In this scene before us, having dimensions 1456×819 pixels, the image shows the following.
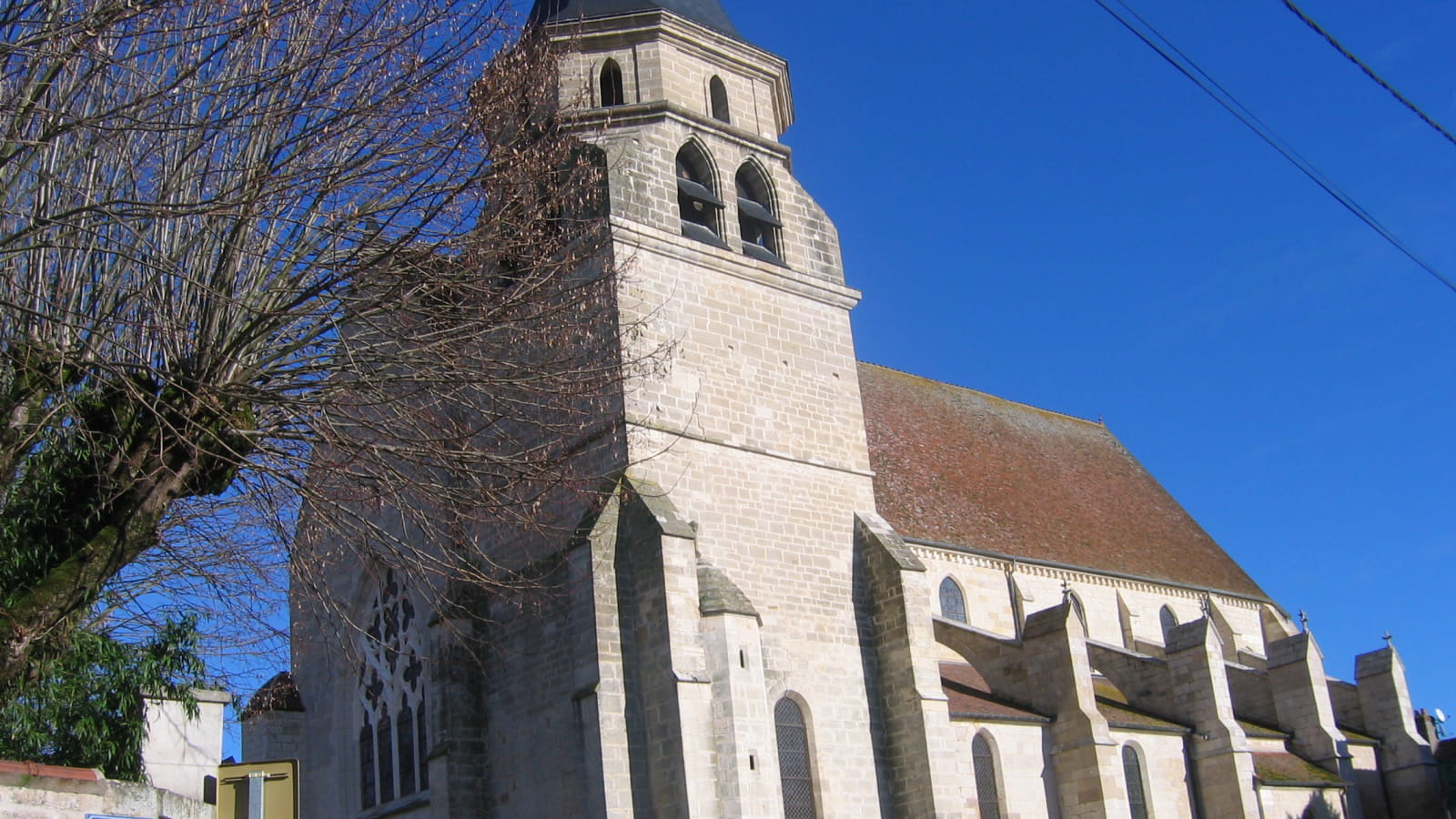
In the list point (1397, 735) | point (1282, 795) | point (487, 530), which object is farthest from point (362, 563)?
point (1397, 735)

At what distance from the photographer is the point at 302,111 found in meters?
8.85

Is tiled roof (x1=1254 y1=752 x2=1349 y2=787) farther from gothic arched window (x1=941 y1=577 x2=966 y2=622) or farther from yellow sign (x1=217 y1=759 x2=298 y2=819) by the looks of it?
yellow sign (x1=217 y1=759 x2=298 y2=819)

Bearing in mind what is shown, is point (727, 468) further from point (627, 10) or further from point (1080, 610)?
point (1080, 610)

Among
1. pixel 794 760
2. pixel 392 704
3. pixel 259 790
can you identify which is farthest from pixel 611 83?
pixel 259 790

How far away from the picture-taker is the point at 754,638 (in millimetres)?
14469

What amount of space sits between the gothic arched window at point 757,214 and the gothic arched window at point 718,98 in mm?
793

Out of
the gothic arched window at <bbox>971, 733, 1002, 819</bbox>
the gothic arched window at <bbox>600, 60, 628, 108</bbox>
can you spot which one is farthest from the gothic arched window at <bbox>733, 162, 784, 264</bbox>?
the gothic arched window at <bbox>971, 733, 1002, 819</bbox>

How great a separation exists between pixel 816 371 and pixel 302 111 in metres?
9.70

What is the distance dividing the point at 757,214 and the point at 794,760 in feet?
23.3

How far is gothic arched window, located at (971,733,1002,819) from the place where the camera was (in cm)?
1823

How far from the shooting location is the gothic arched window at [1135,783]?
66.0 feet

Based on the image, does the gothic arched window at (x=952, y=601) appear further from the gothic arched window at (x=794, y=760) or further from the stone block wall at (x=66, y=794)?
the stone block wall at (x=66, y=794)

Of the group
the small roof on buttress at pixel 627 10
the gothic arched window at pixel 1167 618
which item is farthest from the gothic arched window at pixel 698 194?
the gothic arched window at pixel 1167 618

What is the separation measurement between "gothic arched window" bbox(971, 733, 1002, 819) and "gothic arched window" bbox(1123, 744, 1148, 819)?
2.60 m
